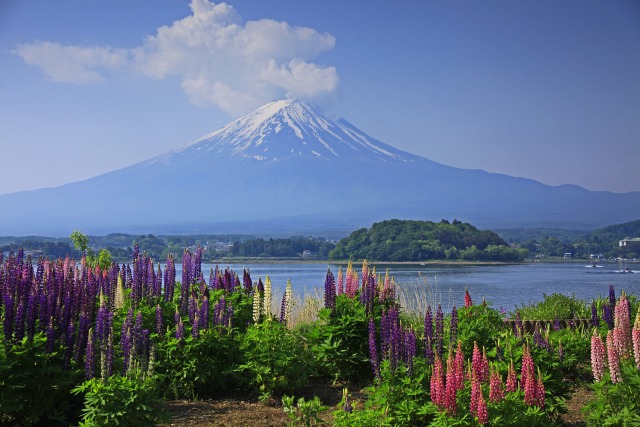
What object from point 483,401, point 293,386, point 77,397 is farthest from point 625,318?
point 77,397

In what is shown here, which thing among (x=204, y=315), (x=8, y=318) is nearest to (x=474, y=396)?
(x=204, y=315)

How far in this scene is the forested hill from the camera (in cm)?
6931

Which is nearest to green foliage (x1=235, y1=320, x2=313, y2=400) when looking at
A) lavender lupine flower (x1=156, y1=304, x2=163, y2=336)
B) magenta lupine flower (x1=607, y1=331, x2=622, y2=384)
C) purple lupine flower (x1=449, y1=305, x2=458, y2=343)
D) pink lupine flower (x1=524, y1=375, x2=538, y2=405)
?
lavender lupine flower (x1=156, y1=304, x2=163, y2=336)

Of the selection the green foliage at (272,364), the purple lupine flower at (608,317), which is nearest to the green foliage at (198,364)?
the green foliage at (272,364)

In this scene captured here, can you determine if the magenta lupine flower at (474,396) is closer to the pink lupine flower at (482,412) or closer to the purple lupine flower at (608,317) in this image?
the pink lupine flower at (482,412)

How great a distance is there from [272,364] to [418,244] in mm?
62769

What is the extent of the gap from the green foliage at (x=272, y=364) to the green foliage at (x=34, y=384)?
6.33 feet

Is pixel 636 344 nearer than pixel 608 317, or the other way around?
pixel 636 344

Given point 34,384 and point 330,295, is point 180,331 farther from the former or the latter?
point 330,295

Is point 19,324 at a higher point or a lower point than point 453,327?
higher

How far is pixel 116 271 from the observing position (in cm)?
1048

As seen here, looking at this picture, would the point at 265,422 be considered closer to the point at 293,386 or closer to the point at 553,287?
the point at 293,386

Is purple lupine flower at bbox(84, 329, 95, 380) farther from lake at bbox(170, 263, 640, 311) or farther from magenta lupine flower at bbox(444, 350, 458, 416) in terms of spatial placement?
lake at bbox(170, 263, 640, 311)

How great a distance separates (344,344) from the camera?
9414 mm
